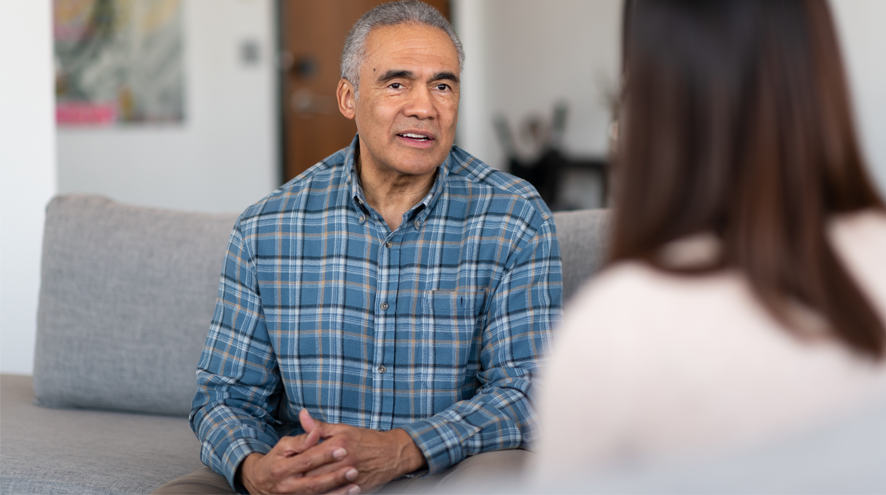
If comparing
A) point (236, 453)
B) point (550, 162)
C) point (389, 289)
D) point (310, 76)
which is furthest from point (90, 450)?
point (550, 162)

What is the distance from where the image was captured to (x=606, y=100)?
18.2 ft

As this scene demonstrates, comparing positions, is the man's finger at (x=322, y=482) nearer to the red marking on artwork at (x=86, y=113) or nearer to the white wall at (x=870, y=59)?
the white wall at (x=870, y=59)

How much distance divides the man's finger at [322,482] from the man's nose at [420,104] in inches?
26.2

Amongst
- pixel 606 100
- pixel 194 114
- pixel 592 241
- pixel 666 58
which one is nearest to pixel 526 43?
pixel 606 100

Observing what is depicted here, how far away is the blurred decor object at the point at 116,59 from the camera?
444 centimetres

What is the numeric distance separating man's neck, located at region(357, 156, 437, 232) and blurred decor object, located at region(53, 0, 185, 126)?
3.34 meters

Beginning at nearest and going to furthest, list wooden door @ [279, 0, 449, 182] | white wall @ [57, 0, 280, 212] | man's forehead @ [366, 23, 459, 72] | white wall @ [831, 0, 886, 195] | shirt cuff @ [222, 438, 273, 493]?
shirt cuff @ [222, 438, 273, 493] < man's forehead @ [366, 23, 459, 72] < white wall @ [831, 0, 886, 195] < white wall @ [57, 0, 280, 212] < wooden door @ [279, 0, 449, 182]

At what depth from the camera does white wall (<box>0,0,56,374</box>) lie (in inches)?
96.7

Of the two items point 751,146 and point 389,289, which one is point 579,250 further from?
point 751,146

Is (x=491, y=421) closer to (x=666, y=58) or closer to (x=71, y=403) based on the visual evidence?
(x=666, y=58)

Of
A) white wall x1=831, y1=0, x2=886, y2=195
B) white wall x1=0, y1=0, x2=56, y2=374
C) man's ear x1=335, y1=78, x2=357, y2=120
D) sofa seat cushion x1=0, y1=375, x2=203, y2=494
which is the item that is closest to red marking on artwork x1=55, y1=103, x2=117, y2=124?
white wall x1=0, y1=0, x2=56, y2=374

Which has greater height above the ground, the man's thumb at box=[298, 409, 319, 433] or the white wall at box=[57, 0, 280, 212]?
the white wall at box=[57, 0, 280, 212]

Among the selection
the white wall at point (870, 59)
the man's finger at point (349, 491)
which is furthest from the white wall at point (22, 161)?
the white wall at point (870, 59)

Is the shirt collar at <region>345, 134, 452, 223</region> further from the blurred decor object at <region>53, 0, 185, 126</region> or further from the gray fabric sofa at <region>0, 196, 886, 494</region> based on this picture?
the blurred decor object at <region>53, 0, 185, 126</region>
